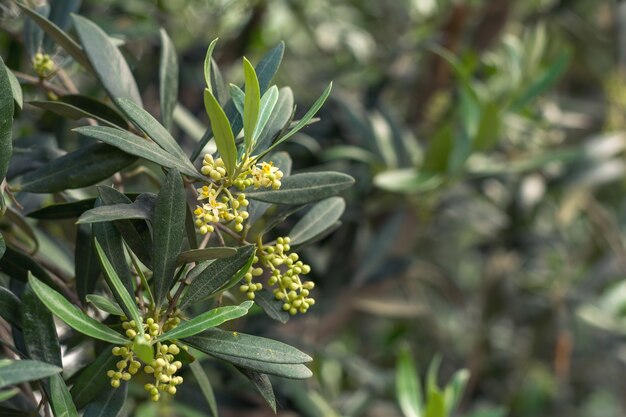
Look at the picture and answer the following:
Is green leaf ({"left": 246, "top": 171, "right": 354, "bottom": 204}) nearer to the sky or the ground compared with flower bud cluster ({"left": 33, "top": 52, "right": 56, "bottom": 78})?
nearer to the ground

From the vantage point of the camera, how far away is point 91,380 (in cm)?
60

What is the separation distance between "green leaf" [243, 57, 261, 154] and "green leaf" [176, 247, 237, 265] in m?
0.07

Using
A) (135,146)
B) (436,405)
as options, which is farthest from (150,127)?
(436,405)

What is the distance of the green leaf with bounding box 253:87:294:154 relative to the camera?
61 centimetres

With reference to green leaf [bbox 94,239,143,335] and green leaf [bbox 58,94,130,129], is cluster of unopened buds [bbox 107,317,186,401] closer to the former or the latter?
green leaf [bbox 94,239,143,335]

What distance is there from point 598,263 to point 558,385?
263 mm

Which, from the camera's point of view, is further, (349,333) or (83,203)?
(349,333)

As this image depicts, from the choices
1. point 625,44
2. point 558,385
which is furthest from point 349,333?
point 625,44

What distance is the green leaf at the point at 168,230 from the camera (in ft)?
1.79

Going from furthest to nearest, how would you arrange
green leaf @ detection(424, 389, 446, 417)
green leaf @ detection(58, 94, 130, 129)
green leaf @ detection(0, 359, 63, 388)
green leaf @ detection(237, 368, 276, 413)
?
green leaf @ detection(424, 389, 446, 417), green leaf @ detection(58, 94, 130, 129), green leaf @ detection(237, 368, 276, 413), green leaf @ detection(0, 359, 63, 388)

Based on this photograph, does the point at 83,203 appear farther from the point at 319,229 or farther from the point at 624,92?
the point at 624,92

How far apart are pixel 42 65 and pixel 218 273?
295 mm

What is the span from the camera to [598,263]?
5.38 feet

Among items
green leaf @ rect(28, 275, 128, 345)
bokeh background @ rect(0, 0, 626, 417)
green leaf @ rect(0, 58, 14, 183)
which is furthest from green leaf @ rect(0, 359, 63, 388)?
bokeh background @ rect(0, 0, 626, 417)
